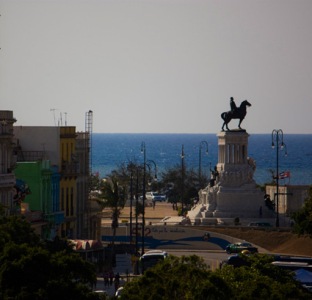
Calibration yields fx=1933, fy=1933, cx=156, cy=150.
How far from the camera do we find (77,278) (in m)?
52.0

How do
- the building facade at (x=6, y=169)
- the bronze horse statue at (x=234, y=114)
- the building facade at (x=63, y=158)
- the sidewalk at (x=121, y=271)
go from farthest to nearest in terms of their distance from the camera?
the bronze horse statue at (x=234, y=114) < the building facade at (x=63, y=158) < the building facade at (x=6, y=169) < the sidewalk at (x=121, y=271)

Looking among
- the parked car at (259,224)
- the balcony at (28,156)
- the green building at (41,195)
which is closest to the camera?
the green building at (41,195)

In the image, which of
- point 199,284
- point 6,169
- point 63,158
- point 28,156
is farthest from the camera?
point 63,158

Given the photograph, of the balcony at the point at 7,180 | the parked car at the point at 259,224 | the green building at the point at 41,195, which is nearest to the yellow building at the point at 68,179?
the green building at the point at 41,195

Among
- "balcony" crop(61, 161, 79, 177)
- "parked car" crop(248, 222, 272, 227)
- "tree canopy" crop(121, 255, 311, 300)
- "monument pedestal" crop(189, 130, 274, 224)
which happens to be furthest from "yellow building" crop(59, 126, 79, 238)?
"tree canopy" crop(121, 255, 311, 300)

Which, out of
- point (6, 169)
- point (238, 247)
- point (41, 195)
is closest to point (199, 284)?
point (6, 169)

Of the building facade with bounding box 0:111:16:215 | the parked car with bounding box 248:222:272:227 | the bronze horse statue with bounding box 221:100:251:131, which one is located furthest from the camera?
the bronze horse statue with bounding box 221:100:251:131

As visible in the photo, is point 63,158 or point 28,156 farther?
point 63,158

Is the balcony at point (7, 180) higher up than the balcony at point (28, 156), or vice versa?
the balcony at point (28, 156)

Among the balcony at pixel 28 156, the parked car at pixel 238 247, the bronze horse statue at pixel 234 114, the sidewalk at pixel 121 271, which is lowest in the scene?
the sidewalk at pixel 121 271

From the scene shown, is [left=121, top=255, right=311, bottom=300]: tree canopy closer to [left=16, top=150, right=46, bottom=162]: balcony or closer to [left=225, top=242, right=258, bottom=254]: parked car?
[left=16, top=150, right=46, bottom=162]: balcony

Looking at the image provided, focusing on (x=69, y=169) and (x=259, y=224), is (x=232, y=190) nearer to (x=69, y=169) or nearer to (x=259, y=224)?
(x=259, y=224)

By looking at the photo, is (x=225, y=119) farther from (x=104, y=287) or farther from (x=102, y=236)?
(x=104, y=287)

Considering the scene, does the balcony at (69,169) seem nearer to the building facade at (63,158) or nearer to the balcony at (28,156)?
the building facade at (63,158)
